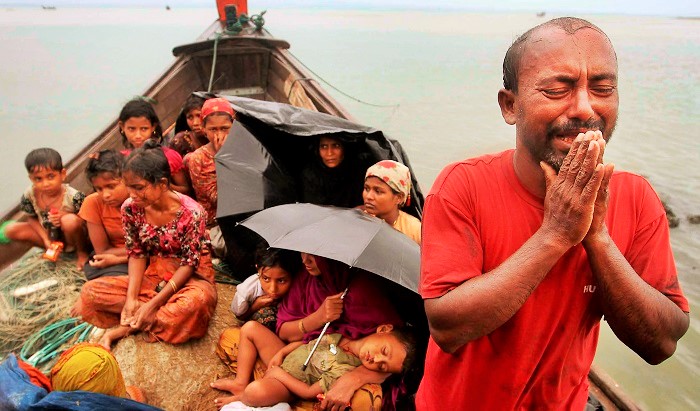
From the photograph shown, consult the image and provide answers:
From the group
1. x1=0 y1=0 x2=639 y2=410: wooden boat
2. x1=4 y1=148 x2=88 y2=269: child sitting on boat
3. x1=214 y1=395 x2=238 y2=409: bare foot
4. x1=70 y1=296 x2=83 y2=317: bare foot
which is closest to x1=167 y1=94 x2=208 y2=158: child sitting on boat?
x1=0 y1=0 x2=639 y2=410: wooden boat

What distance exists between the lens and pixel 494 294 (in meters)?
0.94

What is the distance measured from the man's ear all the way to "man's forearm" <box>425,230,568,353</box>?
0.31 meters

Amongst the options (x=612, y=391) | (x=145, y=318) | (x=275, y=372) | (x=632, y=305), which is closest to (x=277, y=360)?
(x=275, y=372)

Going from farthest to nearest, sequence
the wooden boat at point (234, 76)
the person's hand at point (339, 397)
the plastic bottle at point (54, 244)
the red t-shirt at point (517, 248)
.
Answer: the wooden boat at point (234, 76) < the plastic bottle at point (54, 244) < the person's hand at point (339, 397) < the red t-shirt at point (517, 248)

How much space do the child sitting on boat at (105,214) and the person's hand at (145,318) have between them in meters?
0.41

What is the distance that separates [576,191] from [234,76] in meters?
6.64

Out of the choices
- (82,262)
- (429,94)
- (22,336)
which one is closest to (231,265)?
(82,262)

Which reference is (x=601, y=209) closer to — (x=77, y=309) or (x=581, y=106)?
(x=581, y=106)

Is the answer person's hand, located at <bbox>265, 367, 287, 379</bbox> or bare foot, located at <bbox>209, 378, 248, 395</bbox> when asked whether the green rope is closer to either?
bare foot, located at <bbox>209, 378, 248, 395</bbox>

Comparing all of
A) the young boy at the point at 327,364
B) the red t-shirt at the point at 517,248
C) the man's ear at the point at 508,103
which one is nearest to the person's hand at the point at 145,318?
the young boy at the point at 327,364

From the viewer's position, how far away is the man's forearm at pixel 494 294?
2.99 feet

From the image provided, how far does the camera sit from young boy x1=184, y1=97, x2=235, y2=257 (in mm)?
3459

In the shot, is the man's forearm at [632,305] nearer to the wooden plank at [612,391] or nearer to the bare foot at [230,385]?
the wooden plank at [612,391]

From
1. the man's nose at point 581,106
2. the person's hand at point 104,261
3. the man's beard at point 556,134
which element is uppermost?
the man's nose at point 581,106
